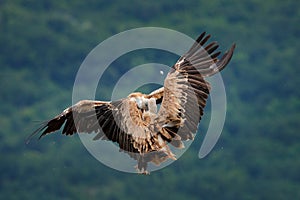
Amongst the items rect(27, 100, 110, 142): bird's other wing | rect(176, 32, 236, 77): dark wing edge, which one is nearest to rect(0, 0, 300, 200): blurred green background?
rect(27, 100, 110, 142): bird's other wing

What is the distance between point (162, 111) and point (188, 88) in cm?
65

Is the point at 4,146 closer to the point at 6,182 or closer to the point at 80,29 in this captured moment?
the point at 6,182

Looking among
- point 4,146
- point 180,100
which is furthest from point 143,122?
point 4,146

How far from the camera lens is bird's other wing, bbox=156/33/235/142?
14055 millimetres

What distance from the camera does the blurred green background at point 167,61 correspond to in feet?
130

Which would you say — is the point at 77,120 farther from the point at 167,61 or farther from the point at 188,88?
the point at 167,61

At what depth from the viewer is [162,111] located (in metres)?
14.1

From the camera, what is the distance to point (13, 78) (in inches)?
2291

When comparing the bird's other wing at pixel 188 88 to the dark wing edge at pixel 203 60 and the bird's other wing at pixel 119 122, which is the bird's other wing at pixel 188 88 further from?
the bird's other wing at pixel 119 122

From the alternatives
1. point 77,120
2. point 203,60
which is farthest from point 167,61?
point 203,60

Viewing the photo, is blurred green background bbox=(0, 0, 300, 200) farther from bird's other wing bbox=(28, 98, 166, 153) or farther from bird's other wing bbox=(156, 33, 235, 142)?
bird's other wing bbox=(156, 33, 235, 142)

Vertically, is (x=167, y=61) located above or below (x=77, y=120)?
above

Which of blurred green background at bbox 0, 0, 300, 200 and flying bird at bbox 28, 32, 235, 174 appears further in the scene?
blurred green background at bbox 0, 0, 300, 200

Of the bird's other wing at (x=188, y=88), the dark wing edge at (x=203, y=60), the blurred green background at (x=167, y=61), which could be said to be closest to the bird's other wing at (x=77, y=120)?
the bird's other wing at (x=188, y=88)
